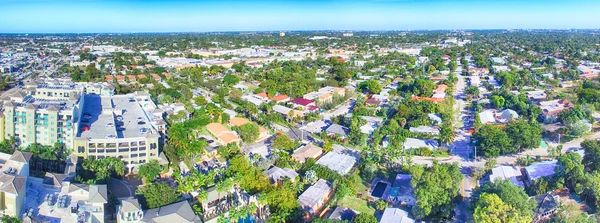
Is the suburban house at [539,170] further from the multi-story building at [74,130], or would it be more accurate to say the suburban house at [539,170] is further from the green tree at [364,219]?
the multi-story building at [74,130]

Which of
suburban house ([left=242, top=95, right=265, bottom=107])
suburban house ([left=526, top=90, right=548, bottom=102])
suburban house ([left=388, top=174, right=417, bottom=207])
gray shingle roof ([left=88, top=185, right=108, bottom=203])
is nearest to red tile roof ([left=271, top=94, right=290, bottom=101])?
suburban house ([left=242, top=95, right=265, bottom=107])

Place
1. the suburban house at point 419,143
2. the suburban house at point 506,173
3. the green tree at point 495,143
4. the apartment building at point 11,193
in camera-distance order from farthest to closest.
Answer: the suburban house at point 419,143, the green tree at point 495,143, the suburban house at point 506,173, the apartment building at point 11,193

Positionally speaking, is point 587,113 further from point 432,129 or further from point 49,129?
point 49,129

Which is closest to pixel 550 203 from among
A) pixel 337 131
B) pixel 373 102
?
pixel 337 131

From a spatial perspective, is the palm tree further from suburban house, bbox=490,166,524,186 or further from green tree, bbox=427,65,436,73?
green tree, bbox=427,65,436,73

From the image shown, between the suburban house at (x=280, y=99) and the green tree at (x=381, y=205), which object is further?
the suburban house at (x=280, y=99)

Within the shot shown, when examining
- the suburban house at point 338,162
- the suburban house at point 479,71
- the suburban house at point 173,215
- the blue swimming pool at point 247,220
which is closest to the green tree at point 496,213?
the suburban house at point 338,162
